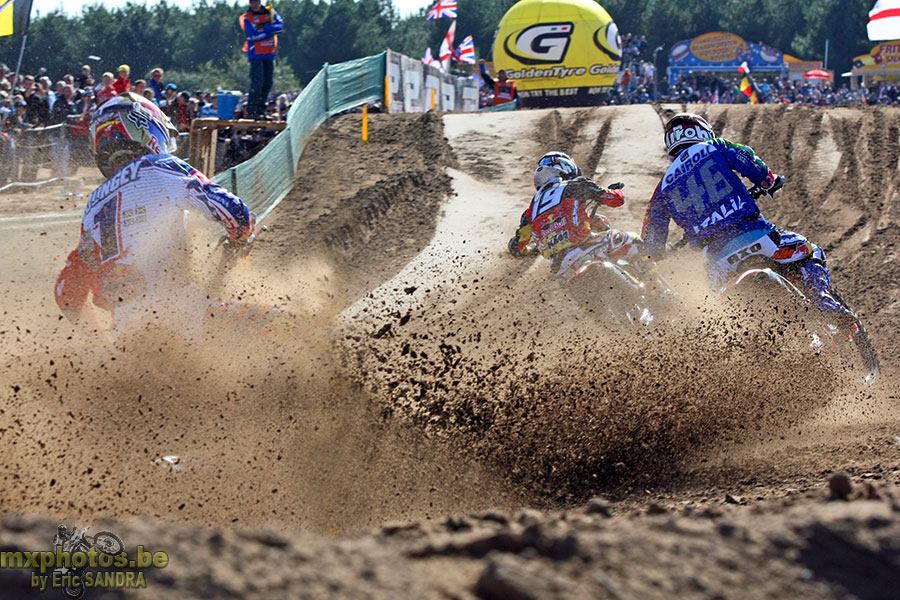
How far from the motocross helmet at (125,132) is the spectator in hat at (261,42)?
9.68 meters

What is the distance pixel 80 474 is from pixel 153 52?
6302 centimetres

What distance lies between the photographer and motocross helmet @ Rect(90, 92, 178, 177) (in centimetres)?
529

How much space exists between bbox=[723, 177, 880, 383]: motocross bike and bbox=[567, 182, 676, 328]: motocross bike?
723 mm

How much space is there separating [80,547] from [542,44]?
2512cm

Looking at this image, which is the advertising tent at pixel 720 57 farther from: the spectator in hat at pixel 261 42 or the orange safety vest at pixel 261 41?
the orange safety vest at pixel 261 41

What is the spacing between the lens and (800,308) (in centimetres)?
649

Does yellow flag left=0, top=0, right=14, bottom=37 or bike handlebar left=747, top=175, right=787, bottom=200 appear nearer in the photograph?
bike handlebar left=747, top=175, right=787, bottom=200

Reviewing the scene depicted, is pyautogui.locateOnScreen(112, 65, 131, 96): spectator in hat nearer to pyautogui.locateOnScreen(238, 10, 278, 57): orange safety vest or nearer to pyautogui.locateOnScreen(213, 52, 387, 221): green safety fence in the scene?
pyautogui.locateOnScreen(238, 10, 278, 57): orange safety vest

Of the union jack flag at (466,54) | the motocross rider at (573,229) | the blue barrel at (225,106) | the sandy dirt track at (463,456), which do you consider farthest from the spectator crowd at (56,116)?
the union jack flag at (466,54)

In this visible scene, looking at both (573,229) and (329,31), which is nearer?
(573,229)

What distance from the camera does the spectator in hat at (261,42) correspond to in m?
14.8

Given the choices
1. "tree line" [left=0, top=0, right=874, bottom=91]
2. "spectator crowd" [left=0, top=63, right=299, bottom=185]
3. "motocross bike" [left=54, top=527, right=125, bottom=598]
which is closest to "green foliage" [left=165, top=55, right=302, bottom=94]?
"tree line" [left=0, top=0, right=874, bottom=91]

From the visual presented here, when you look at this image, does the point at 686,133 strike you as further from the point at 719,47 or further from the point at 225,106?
the point at 719,47

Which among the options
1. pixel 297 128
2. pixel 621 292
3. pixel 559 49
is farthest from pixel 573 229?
pixel 559 49
